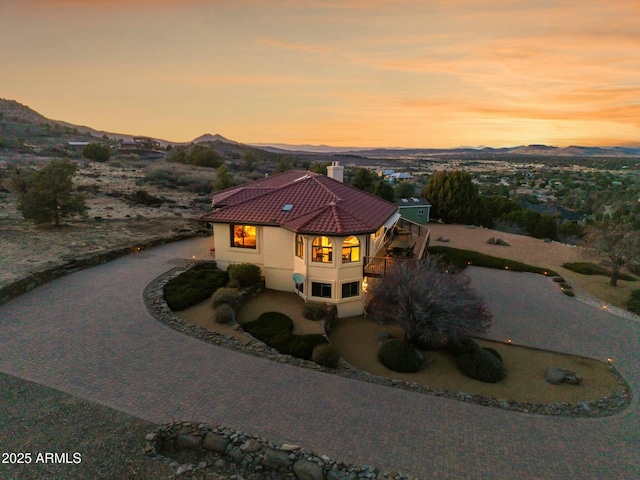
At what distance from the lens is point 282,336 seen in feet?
52.9

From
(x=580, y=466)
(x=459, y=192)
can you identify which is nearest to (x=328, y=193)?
(x=580, y=466)

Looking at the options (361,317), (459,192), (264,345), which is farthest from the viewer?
(459,192)

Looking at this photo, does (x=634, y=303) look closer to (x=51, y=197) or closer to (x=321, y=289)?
(x=321, y=289)

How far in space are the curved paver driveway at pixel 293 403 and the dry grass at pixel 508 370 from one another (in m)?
1.42

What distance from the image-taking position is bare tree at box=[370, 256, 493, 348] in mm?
15844

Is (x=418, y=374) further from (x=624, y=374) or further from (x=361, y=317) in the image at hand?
(x=624, y=374)

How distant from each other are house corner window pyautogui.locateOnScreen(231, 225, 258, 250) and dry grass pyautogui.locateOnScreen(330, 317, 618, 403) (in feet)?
24.7

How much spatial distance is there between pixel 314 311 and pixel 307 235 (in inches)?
151

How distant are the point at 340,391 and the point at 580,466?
6.80 meters

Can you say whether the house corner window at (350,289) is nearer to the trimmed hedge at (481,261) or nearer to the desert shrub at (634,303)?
the trimmed hedge at (481,261)

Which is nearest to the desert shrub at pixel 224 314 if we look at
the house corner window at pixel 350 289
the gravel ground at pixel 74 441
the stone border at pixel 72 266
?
the house corner window at pixel 350 289

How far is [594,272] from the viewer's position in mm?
30047

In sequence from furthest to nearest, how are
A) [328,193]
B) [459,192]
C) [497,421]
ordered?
[459,192]
[328,193]
[497,421]

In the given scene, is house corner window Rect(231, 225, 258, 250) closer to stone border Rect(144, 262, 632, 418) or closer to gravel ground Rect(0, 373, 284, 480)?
stone border Rect(144, 262, 632, 418)
